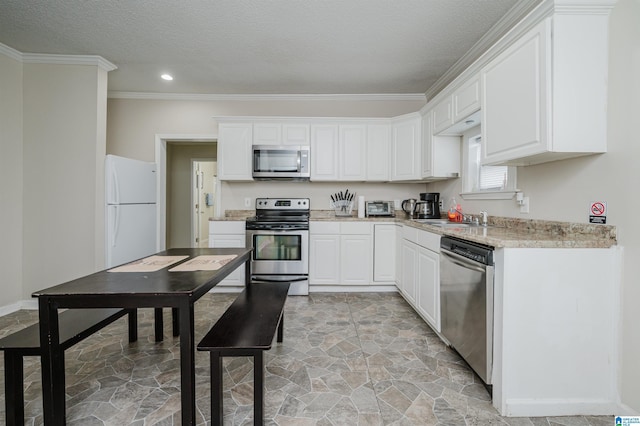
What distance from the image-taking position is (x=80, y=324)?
1.66 meters

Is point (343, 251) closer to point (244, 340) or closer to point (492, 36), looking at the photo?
point (244, 340)

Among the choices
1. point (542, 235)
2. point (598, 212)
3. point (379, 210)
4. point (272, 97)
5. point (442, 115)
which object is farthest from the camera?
point (272, 97)

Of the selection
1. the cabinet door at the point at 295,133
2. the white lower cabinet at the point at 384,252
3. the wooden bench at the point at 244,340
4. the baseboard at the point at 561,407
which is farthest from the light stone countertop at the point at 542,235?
the cabinet door at the point at 295,133

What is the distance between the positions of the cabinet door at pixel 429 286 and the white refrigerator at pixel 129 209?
3319mm

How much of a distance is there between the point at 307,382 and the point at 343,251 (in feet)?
6.50

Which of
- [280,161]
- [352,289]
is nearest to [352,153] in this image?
[280,161]

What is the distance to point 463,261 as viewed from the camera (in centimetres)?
197

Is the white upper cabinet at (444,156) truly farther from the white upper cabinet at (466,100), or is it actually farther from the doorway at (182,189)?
the doorway at (182,189)

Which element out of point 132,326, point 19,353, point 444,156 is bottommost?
point 132,326

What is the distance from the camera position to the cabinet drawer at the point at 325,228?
3764 millimetres

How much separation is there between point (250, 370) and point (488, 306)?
1.59 m

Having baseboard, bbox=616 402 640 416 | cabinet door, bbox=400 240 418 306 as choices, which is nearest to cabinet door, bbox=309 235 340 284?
cabinet door, bbox=400 240 418 306

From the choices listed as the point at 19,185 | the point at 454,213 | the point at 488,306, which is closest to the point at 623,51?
the point at 488,306

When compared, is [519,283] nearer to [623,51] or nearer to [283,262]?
[623,51]
